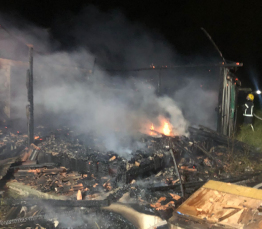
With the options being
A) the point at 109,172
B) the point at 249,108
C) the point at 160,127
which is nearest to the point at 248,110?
the point at 249,108

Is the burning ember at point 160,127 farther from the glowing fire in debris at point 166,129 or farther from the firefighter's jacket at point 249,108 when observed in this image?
the firefighter's jacket at point 249,108

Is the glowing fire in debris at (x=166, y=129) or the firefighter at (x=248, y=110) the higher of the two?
the firefighter at (x=248, y=110)

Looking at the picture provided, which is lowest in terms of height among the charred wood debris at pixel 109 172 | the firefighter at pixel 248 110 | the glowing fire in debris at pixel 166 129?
the charred wood debris at pixel 109 172

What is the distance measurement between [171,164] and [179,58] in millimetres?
7966

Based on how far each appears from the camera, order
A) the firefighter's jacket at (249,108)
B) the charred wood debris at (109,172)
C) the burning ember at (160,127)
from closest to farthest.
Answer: the charred wood debris at (109,172)
the firefighter's jacket at (249,108)
the burning ember at (160,127)

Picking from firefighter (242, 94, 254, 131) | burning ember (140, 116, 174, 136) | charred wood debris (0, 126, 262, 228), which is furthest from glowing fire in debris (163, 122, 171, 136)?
firefighter (242, 94, 254, 131)

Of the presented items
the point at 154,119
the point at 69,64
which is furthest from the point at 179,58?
the point at 69,64

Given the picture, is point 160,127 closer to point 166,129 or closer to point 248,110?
point 166,129

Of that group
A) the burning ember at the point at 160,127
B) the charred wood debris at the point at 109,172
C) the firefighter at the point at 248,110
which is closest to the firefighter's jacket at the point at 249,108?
the firefighter at the point at 248,110

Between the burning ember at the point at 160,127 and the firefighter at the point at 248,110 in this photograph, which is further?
the burning ember at the point at 160,127

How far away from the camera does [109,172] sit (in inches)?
246

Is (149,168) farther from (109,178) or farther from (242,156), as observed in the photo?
(242,156)

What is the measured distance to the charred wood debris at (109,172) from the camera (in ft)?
15.1

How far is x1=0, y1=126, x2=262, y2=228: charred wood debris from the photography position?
4605 mm
